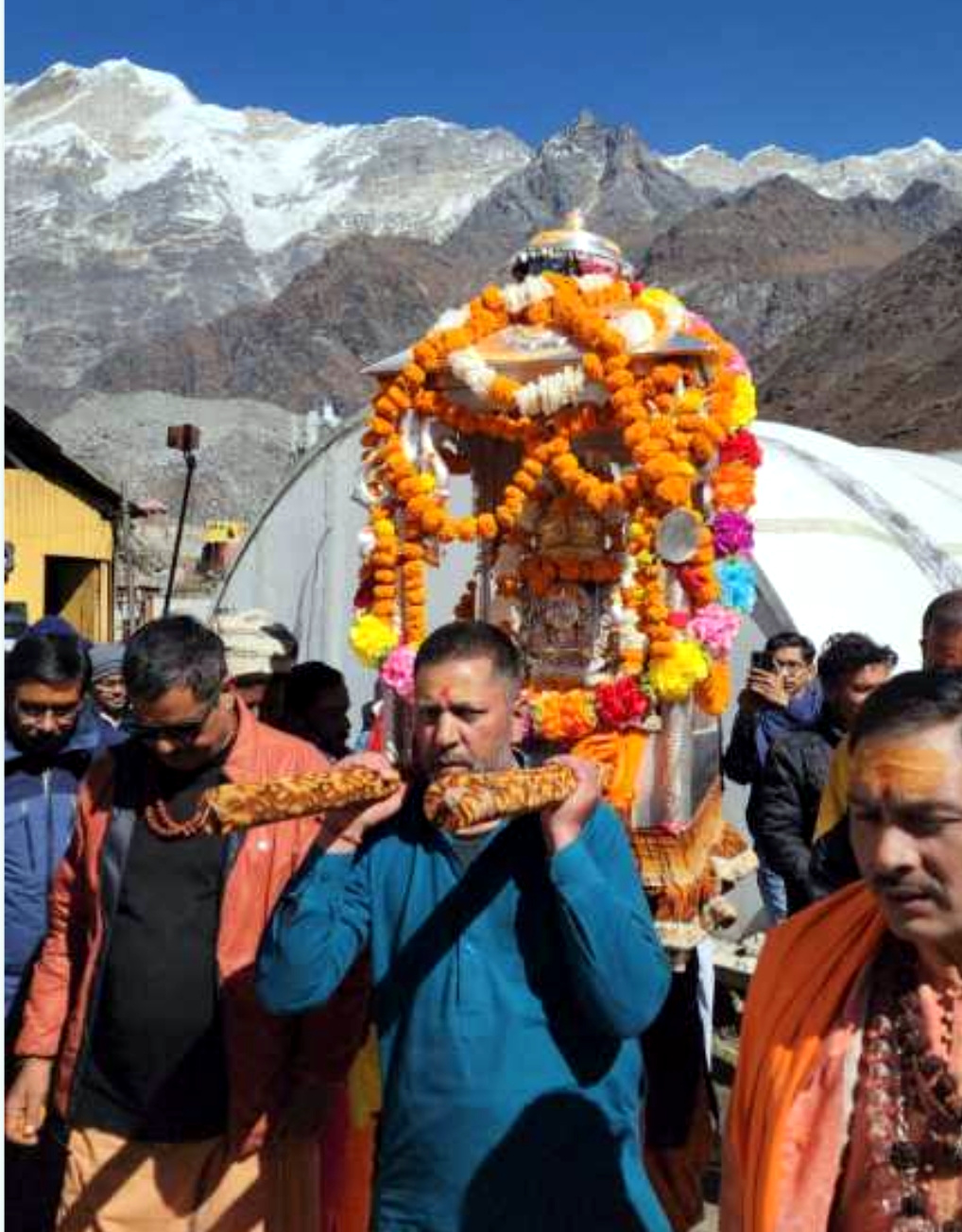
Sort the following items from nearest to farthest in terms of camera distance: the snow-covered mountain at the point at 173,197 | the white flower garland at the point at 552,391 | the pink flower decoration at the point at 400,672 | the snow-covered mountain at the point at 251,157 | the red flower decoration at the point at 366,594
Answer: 1. the white flower garland at the point at 552,391
2. the pink flower decoration at the point at 400,672
3. the red flower decoration at the point at 366,594
4. the snow-covered mountain at the point at 173,197
5. the snow-covered mountain at the point at 251,157

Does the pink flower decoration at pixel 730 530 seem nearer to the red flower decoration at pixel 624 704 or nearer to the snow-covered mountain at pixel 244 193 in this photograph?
the red flower decoration at pixel 624 704

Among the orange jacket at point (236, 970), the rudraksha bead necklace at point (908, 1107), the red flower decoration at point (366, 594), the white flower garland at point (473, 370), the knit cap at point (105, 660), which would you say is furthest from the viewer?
the red flower decoration at point (366, 594)

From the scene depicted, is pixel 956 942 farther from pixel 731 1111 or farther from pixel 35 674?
pixel 35 674

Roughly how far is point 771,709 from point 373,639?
174cm

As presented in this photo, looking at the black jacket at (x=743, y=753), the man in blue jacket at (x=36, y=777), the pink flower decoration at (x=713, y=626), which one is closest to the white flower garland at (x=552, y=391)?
the pink flower decoration at (x=713, y=626)

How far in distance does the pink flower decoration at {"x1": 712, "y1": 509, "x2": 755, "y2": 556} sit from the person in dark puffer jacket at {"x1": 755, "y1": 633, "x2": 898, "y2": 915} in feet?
4.12

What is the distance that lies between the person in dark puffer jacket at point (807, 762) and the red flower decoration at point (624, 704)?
1.15 metres

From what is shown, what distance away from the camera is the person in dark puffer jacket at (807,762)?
4.30 m

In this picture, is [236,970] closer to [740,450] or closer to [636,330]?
[636,330]

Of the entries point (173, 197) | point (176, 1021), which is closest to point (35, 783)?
point (176, 1021)

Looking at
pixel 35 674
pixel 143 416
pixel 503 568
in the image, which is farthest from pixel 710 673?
pixel 143 416

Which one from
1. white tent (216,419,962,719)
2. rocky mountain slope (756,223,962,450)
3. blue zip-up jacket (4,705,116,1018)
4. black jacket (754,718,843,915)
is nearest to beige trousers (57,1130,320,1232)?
blue zip-up jacket (4,705,116,1018)

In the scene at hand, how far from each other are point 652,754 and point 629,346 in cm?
166

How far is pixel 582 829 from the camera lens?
2465mm
